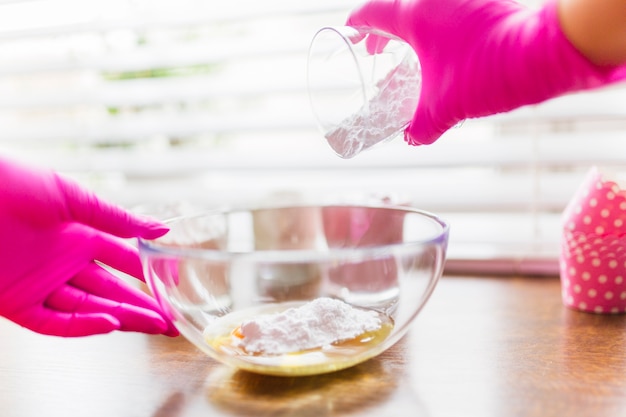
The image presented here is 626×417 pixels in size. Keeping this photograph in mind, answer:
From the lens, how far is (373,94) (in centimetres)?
73

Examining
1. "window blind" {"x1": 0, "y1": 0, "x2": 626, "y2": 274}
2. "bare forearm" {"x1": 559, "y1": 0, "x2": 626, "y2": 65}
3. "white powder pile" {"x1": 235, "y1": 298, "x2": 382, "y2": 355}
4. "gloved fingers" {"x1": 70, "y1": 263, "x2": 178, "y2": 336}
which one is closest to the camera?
"bare forearm" {"x1": 559, "y1": 0, "x2": 626, "y2": 65}

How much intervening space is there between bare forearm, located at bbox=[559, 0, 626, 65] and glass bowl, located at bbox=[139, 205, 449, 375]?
0.21 m

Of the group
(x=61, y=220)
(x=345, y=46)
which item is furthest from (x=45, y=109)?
(x=345, y=46)

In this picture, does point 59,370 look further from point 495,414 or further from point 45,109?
point 45,109

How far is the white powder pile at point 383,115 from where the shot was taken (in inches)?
27.4

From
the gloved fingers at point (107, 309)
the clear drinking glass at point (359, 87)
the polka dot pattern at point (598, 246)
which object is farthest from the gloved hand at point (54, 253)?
the polka dot pattern at point (598, 246)

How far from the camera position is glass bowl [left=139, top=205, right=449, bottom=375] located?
598mm

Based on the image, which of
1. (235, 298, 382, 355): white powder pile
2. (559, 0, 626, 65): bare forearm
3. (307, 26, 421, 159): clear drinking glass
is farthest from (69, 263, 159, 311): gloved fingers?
(559, 0, 626, 65): bare forearm

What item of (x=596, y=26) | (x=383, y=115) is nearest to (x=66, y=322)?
(x=383, y=115)

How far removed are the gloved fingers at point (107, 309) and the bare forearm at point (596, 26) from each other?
1.62ft

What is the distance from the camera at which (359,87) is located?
0.76 meters

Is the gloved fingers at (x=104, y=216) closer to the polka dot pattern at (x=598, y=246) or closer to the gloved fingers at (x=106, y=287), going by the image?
the gloved fingers at (x=106, y=287)

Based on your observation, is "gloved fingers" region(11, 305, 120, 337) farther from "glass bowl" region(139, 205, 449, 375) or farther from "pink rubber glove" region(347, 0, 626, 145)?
"pink rubber glove" region(347, 0, 626, 145)

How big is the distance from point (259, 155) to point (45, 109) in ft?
1.60
